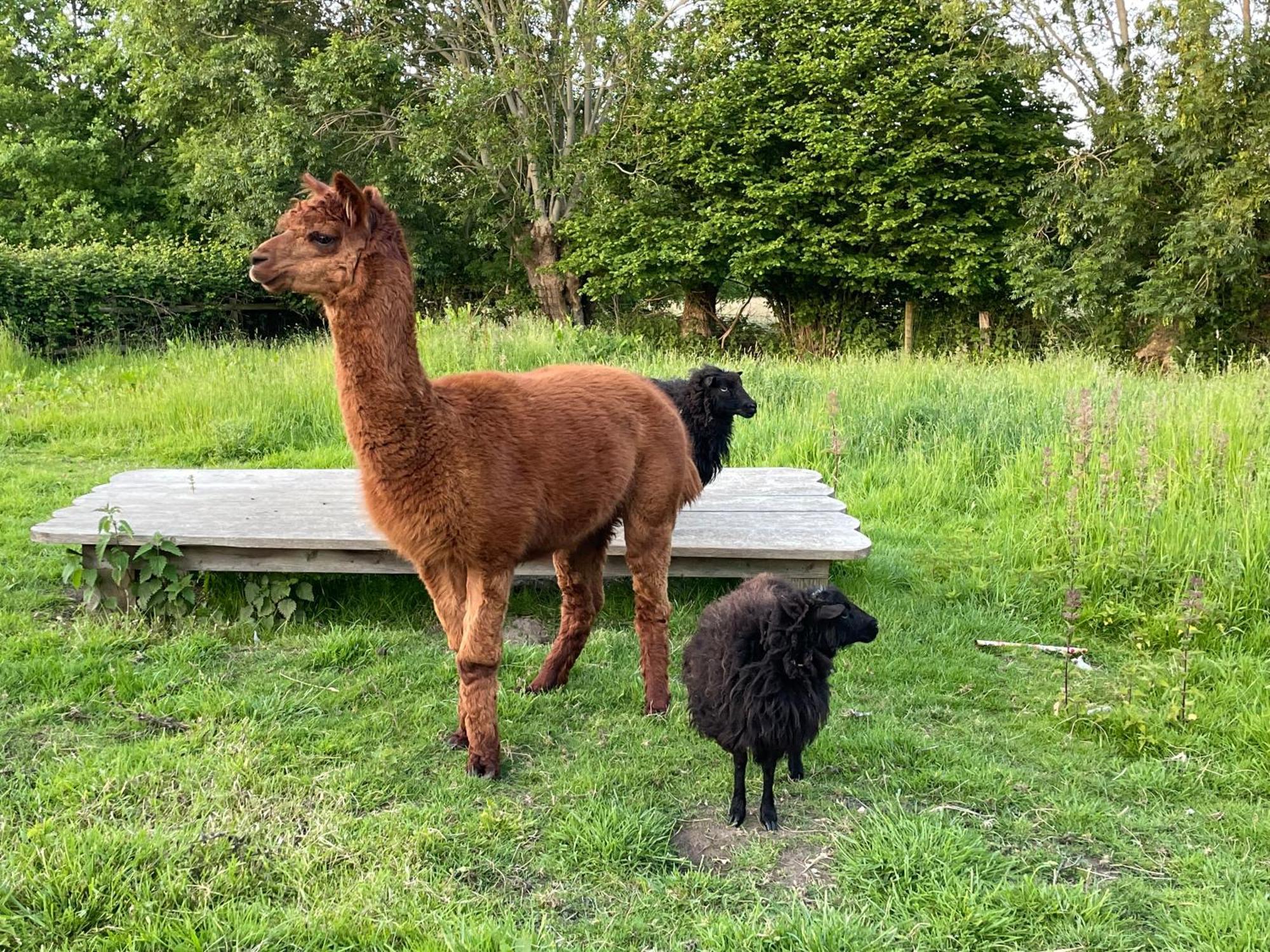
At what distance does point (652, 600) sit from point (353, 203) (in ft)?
6.74

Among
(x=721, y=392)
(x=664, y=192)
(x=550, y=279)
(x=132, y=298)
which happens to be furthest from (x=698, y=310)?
(x=721, y=392)

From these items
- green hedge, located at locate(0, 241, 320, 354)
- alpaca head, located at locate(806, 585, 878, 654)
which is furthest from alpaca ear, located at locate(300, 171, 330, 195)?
green hedge, located at locate(0, 241, 320, 354)

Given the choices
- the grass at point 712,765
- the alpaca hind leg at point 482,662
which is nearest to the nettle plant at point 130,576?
the grass at point 712,765

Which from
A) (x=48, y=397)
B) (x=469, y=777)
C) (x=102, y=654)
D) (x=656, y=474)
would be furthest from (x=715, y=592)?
(x=48, y=397)

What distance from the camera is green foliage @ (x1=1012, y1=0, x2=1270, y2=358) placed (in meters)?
14.9

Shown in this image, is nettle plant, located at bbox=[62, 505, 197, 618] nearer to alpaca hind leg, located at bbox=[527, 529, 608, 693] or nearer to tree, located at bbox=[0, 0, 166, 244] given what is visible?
alpaca hind leg, located at bbox=[527, 529, 608, 693]

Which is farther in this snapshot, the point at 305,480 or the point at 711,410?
the point at 305,480

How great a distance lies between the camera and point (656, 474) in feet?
12.4

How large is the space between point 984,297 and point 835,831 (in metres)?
18.7

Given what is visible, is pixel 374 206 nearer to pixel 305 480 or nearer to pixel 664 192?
pixel 305 480

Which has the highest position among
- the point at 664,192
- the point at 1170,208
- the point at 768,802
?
the point at 664,192

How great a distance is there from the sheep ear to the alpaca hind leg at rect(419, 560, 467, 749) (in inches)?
54.2

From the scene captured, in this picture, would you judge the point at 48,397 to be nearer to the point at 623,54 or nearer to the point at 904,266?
the point at 623,54

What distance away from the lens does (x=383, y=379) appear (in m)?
3.11
